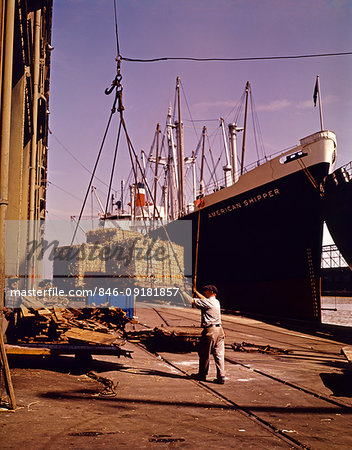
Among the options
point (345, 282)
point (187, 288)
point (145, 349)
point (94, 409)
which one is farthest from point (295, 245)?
point (345, 282)

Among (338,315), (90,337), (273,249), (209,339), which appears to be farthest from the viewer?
(338,315)

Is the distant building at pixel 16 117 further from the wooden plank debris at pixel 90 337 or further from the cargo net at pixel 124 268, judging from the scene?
the cargo net at pixel 124 268

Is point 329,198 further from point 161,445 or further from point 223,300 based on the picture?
point 161,445

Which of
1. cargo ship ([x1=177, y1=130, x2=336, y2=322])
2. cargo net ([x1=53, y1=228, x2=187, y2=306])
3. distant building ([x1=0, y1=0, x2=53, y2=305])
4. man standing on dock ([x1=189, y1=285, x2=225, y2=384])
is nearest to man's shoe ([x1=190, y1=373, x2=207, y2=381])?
man standing on dock ([x1=189, y1=285, x2=225, y2=384])

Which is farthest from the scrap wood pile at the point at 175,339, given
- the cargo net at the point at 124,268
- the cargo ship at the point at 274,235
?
the cargo net at the point at 124,268

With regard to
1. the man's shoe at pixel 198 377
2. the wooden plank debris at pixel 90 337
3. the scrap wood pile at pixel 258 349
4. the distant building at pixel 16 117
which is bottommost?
the scrap wood pile at pixel 258 349

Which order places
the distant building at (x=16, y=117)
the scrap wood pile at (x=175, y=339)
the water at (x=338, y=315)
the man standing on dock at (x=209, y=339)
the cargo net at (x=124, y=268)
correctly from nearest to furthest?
the distant building at (x=16, y=117) → the man standing on dock at (x=209, y=339) → the scrap wood pile at (x=175, y=339) → the water at (x=338, y=315) → the cargo net at (x=124, y=268)

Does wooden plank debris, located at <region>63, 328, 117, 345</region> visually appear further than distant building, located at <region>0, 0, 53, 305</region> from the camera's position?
Yes

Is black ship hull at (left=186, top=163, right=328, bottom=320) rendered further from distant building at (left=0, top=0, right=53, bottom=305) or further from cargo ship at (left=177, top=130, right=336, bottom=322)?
distant building at (left=0, top=0, right=53, bottom=305)

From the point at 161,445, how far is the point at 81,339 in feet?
12.5

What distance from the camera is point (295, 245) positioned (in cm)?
1967

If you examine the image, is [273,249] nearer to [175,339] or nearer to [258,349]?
[258,349]

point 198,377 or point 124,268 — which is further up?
point 124,268

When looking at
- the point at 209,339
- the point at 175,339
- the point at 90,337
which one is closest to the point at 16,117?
the point at 90,337
